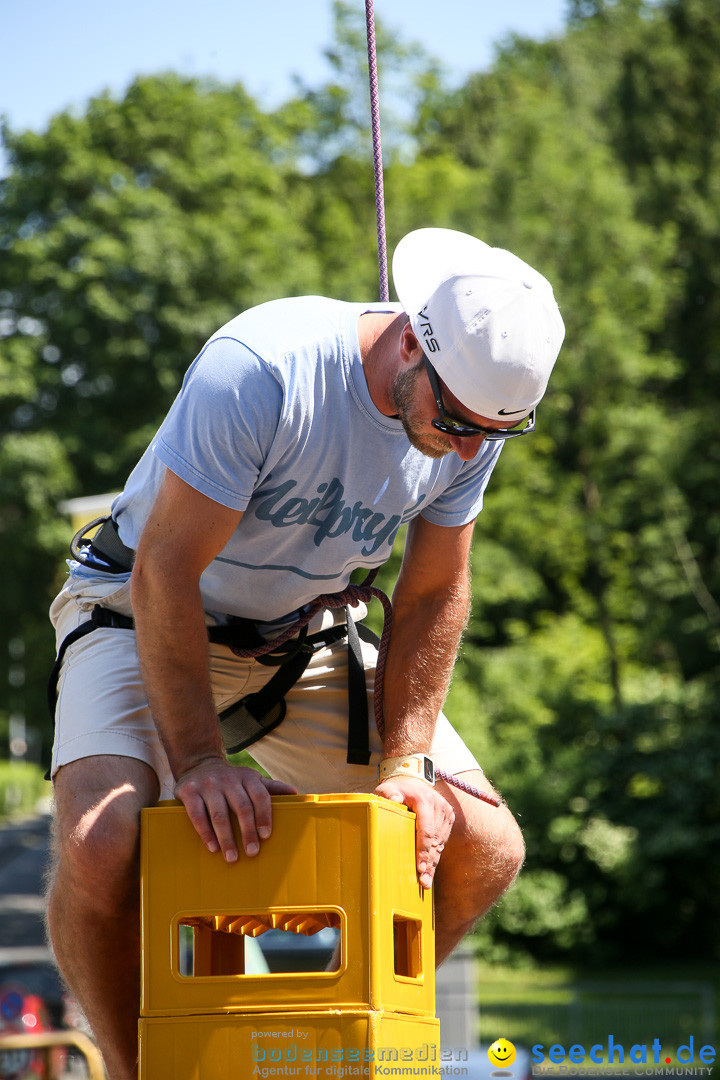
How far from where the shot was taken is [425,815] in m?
2.68

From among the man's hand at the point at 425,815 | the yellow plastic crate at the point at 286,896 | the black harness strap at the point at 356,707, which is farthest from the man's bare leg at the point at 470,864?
the yellow plastic crate at the point at 286,896

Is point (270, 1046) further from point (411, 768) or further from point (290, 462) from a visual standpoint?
point (290, 462)

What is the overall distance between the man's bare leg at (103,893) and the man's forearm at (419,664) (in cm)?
72

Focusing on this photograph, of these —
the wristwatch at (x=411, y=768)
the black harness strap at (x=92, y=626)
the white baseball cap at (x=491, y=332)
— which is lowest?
the wristwatch at (x=411, y=768)

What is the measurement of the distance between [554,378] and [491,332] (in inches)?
878

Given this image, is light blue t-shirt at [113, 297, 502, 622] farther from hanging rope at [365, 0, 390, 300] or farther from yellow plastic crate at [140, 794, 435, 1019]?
yellow plastic crate at [140, 794, 435, 1019]

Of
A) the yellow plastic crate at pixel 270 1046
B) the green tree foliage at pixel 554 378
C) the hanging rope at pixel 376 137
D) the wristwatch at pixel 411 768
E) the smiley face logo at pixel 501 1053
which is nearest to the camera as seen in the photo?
the yellow plastic crate at pixel 270 1046

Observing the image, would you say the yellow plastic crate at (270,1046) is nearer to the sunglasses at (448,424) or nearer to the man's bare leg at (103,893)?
the man's bare leg at (103,893)

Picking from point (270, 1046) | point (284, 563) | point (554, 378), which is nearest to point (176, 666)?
point (284, 563)

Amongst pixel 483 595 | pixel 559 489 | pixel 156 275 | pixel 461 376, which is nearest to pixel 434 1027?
pixel 461 376

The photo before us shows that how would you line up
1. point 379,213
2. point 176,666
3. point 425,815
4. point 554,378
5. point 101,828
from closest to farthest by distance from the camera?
point 101,828 → point 176,666 → point 425,815 → point 379,213 → point 554,378

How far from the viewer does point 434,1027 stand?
2613 mm

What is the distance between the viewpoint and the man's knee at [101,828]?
242 centimetres

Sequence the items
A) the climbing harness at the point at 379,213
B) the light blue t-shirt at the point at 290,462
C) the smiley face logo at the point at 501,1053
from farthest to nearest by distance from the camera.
Answer: the smiley face logo at the point at 501,1053 < the climbing harness at the point at 379,213 < the light blue t-shirt at the point at 290,462
